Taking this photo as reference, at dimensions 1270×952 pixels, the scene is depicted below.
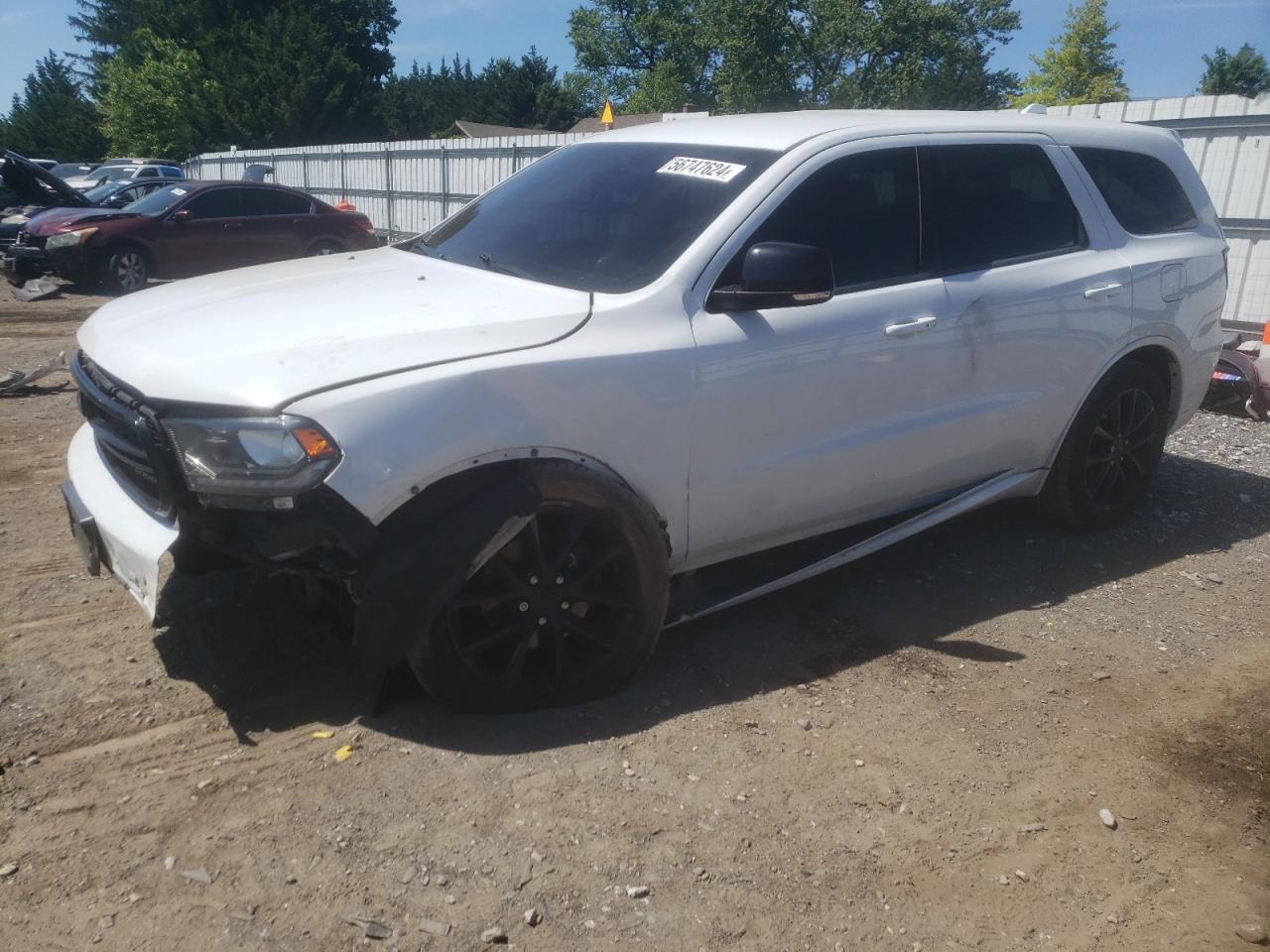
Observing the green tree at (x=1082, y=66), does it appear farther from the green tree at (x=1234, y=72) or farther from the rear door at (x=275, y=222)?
the rear door at (x=275, y=222)

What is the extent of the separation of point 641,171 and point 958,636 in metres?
2.18

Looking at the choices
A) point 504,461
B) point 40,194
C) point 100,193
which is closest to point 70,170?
point 100,193

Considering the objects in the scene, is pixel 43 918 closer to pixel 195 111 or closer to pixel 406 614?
pixel 406 614

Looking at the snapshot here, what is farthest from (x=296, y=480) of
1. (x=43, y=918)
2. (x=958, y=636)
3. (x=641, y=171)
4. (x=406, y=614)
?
(x=958, y=636)

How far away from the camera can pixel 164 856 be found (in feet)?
8.95

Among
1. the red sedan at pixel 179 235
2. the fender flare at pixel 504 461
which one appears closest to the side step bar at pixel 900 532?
the fender flare at pixel 504 461

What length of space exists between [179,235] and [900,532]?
1246 centimetres

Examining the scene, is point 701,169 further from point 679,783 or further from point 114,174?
point 114,174

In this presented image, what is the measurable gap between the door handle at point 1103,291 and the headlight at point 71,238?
1253 centimetres

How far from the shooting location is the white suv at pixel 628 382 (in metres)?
2.92

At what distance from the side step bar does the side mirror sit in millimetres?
1047

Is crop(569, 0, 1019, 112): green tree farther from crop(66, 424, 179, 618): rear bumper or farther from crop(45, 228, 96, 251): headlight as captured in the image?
crop(66, 424, 179, 618): rear bumper

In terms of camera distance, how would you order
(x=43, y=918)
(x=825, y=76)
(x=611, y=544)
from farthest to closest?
(x=825, y=76) < (x=611, y=544) < (x=43, y=918)

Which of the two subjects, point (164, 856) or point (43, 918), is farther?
point (164, 856)
